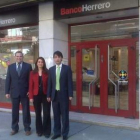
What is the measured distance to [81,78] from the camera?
788cm

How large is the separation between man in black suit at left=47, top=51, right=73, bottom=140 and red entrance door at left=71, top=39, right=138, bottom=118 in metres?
2.18

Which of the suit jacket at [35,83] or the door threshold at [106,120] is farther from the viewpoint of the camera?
the door threshold at [106,120]

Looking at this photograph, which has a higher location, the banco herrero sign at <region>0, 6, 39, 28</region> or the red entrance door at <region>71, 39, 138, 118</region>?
the banco herrero sign at <region>0, 6, 39, 28</region>

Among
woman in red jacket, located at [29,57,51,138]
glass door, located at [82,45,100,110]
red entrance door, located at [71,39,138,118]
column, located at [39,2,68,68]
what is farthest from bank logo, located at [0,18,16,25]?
woman in red jacket, located at [29,57,51,138]

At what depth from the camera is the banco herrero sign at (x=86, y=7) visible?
628 cm

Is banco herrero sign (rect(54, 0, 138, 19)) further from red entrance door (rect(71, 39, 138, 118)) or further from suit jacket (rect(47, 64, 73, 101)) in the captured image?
suit jacket (rect(47, 64, 73, 101))

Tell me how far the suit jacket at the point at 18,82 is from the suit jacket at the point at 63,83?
0.70 metres

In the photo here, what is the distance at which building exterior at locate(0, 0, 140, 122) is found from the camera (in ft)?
22.9

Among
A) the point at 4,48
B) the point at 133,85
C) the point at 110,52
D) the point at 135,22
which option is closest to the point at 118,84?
the point at 133,85

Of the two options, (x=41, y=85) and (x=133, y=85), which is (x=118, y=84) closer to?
(x=133, y=85)

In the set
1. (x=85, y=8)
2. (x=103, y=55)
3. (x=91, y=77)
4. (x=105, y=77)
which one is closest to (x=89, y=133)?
(x=105, y=77)

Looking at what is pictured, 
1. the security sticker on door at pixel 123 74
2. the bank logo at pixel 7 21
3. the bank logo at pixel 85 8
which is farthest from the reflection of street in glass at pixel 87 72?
the bank logo at pixel 7 21

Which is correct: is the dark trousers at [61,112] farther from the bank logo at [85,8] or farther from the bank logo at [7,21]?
the bank logo at [7,21]

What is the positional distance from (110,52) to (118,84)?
928mm
